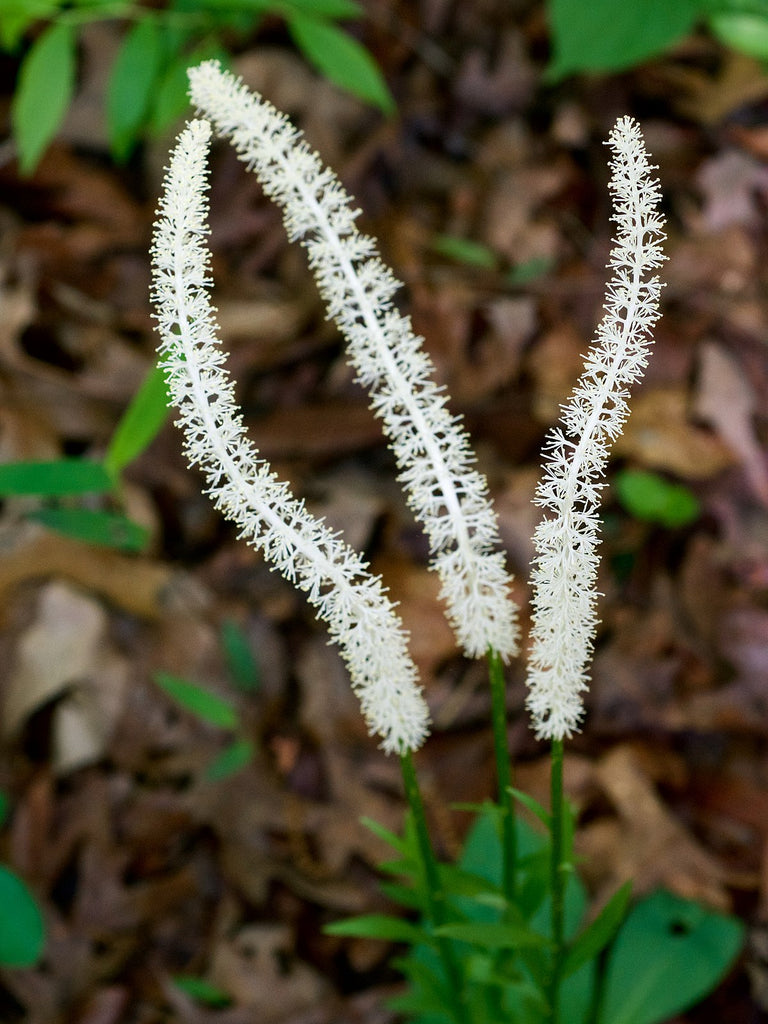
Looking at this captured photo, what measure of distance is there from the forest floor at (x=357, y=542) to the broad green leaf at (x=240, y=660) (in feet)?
0.05

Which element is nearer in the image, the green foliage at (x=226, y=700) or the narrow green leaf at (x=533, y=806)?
the narrow green leaf at (x=533, y=806)

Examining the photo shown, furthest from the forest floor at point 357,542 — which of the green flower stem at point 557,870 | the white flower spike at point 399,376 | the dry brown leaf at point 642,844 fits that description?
the white flower spike at point 399,376

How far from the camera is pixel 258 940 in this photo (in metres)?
1.66

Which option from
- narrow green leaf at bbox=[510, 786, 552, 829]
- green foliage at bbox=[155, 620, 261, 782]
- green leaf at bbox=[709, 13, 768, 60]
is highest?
green leaf at bbox=[709, 13, 768, 60]

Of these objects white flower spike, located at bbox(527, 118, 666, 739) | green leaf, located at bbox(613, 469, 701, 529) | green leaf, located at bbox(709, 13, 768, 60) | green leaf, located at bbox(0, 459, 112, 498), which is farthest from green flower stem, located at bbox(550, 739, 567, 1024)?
green leaf, located at bbox(709, 13, 768, 60)

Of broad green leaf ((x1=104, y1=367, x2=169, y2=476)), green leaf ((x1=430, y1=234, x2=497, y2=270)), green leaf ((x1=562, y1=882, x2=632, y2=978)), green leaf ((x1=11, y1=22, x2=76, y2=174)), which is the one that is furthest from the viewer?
green leaf ((x1=430, y1=234, x2=497, y2=270))

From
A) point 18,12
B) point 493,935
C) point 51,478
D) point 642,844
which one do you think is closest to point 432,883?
point 493,935

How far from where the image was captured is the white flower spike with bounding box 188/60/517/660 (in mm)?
836

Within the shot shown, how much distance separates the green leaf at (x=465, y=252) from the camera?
2.47 m

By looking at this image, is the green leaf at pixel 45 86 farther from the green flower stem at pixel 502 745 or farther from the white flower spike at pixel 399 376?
the green flower stem at pixel 502 745

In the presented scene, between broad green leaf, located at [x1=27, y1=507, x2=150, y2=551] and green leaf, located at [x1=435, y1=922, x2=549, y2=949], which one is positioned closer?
green leaf, located at [x1=435, y1=922, x2=549, y2=949]

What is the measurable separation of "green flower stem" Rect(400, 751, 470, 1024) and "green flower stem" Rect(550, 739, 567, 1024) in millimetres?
105

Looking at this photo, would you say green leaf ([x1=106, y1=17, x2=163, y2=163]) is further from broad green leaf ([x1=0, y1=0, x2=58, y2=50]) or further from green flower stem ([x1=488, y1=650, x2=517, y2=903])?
green flower stem ([x1=488, y1=650, x2=517, y2=903])

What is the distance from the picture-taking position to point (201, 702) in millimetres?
1716
